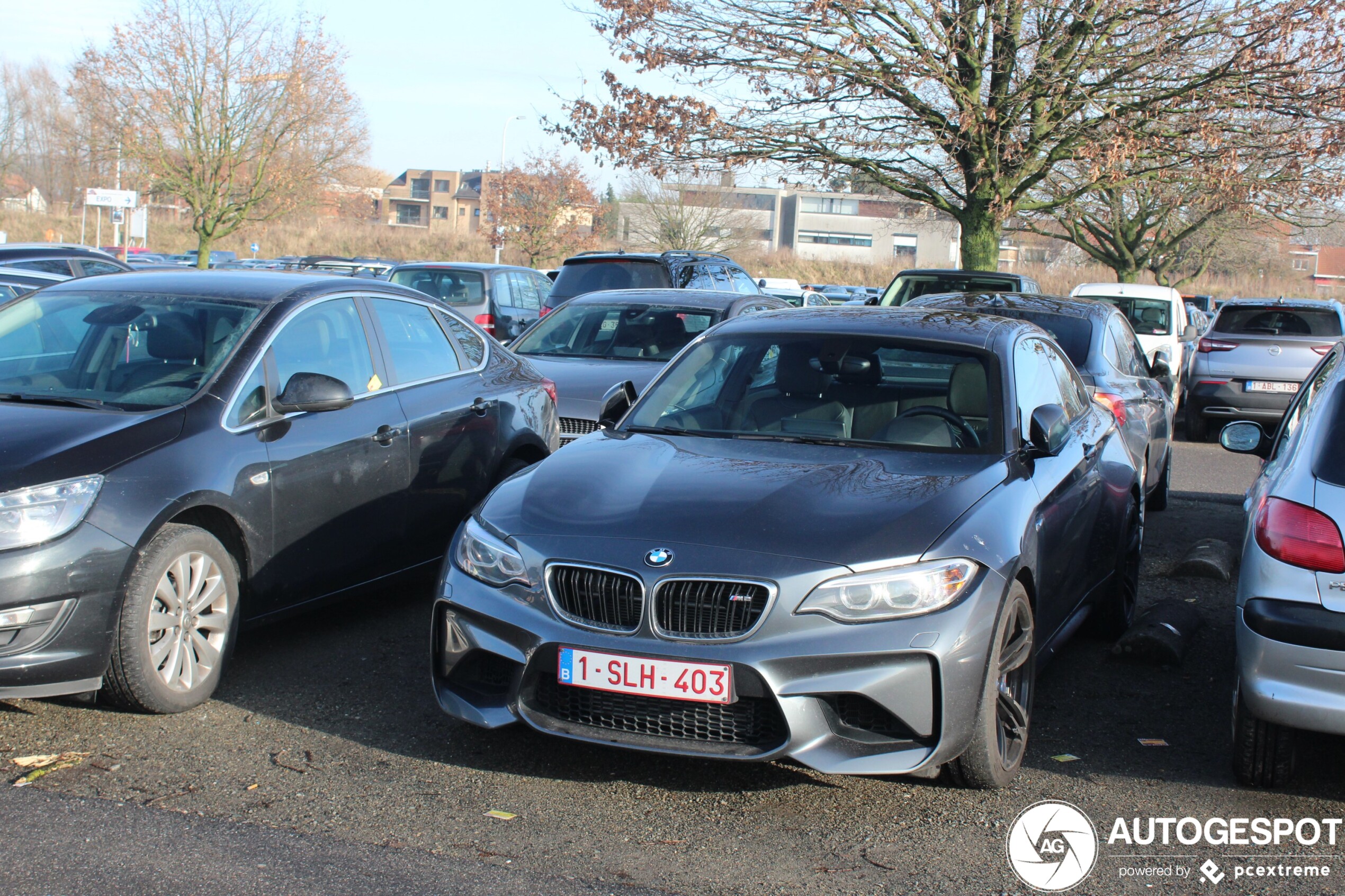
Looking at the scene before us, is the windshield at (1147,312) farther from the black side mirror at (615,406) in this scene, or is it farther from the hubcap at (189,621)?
the hubcap at (189,621)

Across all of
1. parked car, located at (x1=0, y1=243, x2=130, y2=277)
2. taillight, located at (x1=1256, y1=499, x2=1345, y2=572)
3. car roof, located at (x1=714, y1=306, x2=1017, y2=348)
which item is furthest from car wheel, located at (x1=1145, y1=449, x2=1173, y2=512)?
parked car, located at (x1=0, y1=243, x2=130, y2=277)

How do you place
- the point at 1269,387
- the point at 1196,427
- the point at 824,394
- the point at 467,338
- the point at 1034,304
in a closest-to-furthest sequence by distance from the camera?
the point at 824,394
the point at 467,338
the point at 1034,304
the point at 1269,387
the point at 1196,427

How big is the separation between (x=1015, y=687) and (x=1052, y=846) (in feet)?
2.11

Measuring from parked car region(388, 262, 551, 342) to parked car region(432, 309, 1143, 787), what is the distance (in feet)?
36.1

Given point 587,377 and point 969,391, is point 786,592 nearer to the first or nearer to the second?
point 969,391

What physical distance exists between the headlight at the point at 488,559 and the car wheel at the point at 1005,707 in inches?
57.1

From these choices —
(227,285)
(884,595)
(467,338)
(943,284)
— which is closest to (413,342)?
(467,338)

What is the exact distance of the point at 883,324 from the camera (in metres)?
5.32

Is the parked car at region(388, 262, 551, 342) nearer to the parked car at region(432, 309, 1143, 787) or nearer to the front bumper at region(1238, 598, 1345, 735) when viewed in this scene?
the parked car at region(432, 309, 1143, 787)

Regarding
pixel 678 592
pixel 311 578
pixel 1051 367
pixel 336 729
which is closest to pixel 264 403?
pixel 311 578

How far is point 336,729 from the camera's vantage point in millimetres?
4371

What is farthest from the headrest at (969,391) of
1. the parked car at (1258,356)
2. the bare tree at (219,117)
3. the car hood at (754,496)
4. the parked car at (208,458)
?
the bare tree at (219,117)

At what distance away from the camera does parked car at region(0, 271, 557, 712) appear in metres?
4.09

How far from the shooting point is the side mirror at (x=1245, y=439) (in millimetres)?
5270
